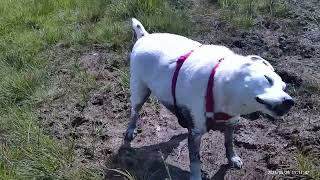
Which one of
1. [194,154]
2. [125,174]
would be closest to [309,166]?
[194,154]

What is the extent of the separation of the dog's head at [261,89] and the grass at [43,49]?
1333mm

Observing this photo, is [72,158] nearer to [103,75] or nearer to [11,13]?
[103,75]

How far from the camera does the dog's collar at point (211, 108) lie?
3010 millimetres

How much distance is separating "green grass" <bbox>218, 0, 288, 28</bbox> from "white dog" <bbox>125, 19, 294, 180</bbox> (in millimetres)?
1732

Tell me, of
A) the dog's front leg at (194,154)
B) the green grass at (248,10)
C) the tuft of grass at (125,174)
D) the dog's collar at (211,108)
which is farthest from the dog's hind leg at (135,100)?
the green grass at (248,10)

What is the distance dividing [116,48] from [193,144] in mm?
2211

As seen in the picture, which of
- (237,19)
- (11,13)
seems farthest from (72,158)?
(11,13)

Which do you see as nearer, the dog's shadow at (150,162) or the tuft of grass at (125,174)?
the tuft of grass at (125,174)

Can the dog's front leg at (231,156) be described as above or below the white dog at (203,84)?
below

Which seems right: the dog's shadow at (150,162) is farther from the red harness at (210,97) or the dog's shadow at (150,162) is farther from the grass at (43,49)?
the red harness at (210,97)

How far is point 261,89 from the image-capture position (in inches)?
110

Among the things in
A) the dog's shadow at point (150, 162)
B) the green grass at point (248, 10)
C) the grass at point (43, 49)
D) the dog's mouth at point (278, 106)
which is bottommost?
the dog's shadow at point (150, 162)

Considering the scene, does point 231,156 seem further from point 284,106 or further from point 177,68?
point 284,106

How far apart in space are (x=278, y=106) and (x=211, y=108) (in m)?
0.46
